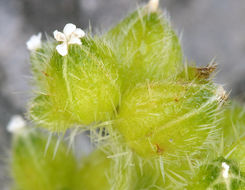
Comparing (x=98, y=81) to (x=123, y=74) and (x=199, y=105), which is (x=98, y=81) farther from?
(x=199, y=105)

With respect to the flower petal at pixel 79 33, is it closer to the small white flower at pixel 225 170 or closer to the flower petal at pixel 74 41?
the flower petal at pixel 74 41

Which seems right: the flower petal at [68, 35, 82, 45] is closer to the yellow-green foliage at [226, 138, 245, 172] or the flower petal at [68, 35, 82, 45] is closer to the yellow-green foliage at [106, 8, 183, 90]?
the yellow-green foliage at [106, 8, 183, 90]

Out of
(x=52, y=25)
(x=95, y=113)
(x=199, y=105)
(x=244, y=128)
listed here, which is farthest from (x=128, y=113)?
(x=52, y=25)

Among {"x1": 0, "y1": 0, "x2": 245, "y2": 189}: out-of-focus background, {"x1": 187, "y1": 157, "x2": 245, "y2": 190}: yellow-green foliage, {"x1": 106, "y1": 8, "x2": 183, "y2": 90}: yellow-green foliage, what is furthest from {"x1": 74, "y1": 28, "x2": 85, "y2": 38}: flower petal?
{"x1": 0, "y1": 0, "x2": 245, "y2": 189}: out-of-focus background

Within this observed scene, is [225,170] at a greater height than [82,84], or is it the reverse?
[82,84]

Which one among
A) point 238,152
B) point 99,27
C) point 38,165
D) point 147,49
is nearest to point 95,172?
point 38,165

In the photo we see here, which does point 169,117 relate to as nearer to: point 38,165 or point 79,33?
point 79,33

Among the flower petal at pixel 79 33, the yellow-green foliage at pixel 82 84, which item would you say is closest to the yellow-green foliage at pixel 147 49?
the yellow-green foliage at pixel 82 84
